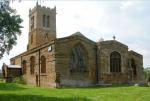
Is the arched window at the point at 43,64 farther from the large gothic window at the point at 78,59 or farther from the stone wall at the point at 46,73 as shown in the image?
the large gothic window at the point at 78,59

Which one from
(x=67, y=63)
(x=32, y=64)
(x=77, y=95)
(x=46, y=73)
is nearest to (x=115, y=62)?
(x=67, y=63)

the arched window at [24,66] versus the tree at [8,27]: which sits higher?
the tree at [8,27]

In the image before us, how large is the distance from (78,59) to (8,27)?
1683cm

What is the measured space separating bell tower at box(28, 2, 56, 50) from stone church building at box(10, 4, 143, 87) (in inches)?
663

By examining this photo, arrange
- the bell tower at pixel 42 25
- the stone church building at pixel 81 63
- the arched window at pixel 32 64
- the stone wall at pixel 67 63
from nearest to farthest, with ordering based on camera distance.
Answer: the stone wall at pixel 67 63
the stone church building at pixel 81 63
the arched window at pixel 32 64
the bell tower at pixel 42 25

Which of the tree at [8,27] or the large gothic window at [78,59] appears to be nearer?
the tree at [8,27]

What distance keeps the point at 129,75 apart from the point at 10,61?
26.6m

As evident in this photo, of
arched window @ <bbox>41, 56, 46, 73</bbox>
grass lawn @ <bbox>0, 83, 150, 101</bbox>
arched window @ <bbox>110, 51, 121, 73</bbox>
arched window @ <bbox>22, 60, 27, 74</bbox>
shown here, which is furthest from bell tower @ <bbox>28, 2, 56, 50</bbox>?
grass lawn @ <bbox>0, 83, 150, 101</bbox>

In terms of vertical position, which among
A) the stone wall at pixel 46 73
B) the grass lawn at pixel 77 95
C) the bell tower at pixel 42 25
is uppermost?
the bell tower at pixel 42 25

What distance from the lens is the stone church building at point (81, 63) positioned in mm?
38041

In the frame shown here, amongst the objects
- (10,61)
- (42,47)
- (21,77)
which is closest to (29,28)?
(10,61)

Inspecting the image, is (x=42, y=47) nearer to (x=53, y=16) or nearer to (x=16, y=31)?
(x=16, y=31)

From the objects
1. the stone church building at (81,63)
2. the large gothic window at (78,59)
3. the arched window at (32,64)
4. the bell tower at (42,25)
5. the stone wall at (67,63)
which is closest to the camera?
the stone wall at (67,63)

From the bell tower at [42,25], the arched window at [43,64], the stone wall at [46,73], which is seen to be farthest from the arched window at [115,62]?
the bell tower at [42,25]
